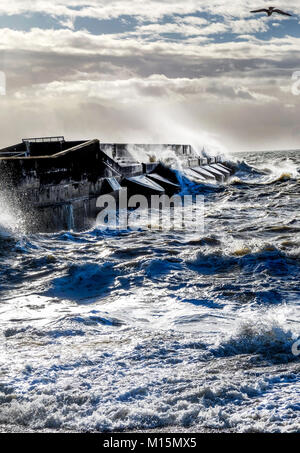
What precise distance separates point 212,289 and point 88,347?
2.66m

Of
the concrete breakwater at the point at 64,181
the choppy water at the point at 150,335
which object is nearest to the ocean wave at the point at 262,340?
the choppy water at the point at 150,335

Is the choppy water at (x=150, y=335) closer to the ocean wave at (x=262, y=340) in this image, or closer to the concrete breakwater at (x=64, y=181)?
the ocean wave at (x=262, y=340)

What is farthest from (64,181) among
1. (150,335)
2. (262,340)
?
(262,340)

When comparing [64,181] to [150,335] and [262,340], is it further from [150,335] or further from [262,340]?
[262,340]

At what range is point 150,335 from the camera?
199 inches

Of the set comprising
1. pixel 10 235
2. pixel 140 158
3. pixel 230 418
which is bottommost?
pixel 230 418

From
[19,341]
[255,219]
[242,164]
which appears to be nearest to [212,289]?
[19,341]

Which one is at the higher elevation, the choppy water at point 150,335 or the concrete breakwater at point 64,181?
the concrete breakwater at point 64,181

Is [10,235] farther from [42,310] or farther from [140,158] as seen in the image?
[140,158]

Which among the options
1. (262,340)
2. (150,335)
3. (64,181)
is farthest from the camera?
(64,181)

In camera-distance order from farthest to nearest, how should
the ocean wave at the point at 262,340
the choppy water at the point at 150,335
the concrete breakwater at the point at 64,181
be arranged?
the concrete breakwater at the point at 64,181, the ocean wave at the point at 262,340, the choppy water at the point at 150,335

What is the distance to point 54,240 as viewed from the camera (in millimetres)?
10656

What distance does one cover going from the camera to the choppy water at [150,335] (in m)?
3.52

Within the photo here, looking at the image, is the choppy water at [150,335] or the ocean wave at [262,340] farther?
the ocean wave at [262,340]
